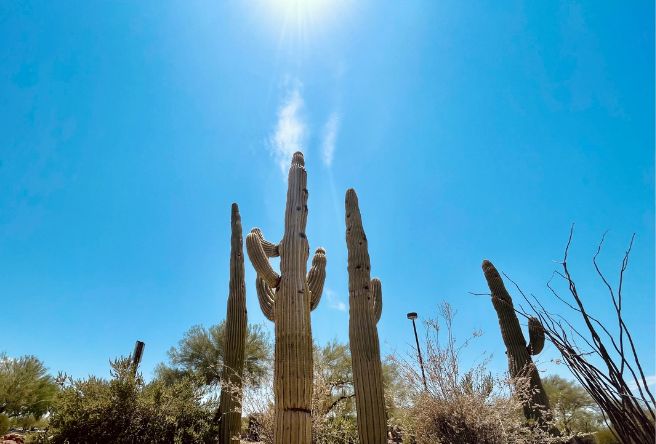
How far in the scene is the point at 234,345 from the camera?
6.82m

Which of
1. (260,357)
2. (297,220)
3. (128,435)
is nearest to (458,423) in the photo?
(297,220)

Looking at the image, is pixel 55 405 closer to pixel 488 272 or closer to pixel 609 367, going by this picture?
pixel 609 367

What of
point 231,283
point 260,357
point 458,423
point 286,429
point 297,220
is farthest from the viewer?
point 260,357

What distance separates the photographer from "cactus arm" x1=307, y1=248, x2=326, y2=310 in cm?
518

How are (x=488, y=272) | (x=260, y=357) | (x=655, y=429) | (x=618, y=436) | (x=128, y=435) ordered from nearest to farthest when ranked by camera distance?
1. (x=655, y=429)
2. (x=618, y=436)
3. (x=128, y=435)
4. (x=488, y=272)
5. (x=260, y=357)

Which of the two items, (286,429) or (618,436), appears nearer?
(618,436)

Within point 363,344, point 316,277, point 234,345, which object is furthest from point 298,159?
point 234,345

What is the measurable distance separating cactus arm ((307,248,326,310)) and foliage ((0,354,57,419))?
9240 mm

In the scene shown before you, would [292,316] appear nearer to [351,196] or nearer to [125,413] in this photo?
[351,196]

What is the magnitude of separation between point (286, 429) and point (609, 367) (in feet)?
8.73

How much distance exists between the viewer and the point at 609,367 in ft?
4.11

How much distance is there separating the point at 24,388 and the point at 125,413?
8302 millimetres

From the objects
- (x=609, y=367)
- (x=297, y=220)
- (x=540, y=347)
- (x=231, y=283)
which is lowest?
(x=609, y=367)

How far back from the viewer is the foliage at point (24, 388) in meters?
10.5
